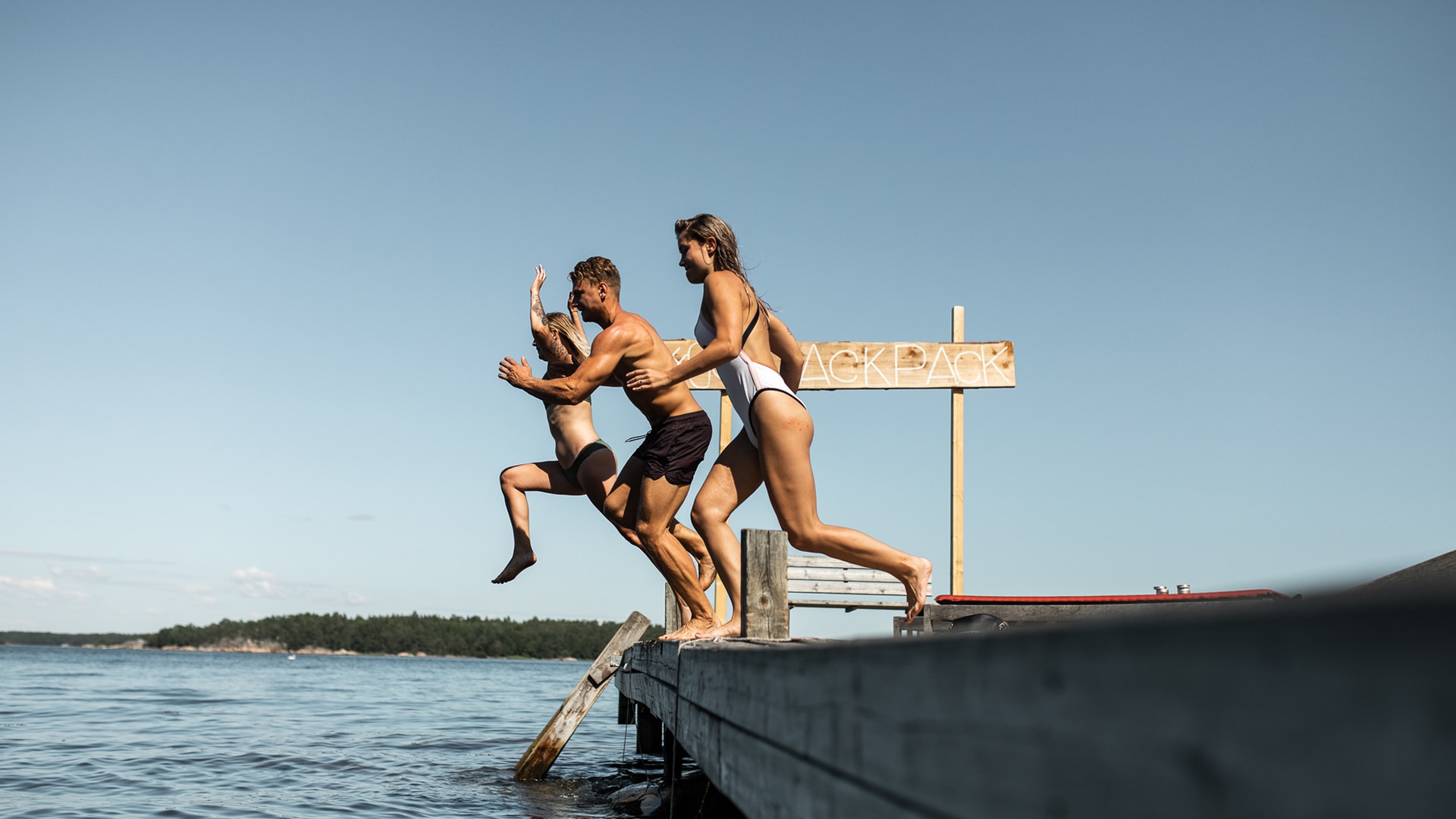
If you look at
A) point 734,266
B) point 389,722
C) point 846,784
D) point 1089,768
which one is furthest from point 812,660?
point 389,722

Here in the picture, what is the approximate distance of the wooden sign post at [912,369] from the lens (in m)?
10.7

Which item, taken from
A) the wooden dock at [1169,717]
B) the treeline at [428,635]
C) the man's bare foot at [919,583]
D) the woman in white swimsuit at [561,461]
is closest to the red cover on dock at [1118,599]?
the woman in white swimsuit at [561,461]

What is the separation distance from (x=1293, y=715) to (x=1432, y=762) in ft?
0.31

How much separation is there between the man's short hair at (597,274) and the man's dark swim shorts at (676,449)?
866 mm

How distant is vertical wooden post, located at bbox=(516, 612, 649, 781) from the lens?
975cm

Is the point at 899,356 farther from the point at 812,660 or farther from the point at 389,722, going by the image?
the point at 389,722

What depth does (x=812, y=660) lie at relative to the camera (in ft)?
6.15

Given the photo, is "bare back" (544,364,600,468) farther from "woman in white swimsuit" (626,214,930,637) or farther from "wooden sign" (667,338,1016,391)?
"wooden sign" (667,338,1016,391)

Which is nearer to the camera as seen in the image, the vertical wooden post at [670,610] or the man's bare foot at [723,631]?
the man's bare foot at [723,631]

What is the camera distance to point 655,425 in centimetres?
557

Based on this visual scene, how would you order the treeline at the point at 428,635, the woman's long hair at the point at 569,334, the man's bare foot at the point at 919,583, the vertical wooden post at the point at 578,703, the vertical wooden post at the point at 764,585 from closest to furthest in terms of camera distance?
the vertical wooden post at the point at 764,585
the man's bare foot at the point at 919,583
the woman's long hair at the point at 569,334
the vertical wooden post at the point at 578,703
the treeline at the point at 428,635

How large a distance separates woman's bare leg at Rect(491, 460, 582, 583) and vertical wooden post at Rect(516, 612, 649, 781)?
7.73 feet

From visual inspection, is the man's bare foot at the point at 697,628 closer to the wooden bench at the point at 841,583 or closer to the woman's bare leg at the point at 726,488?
the woman's bare leg at the point at 726,488

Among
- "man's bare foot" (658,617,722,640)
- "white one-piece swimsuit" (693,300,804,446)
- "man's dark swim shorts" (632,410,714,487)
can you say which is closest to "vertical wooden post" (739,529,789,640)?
"white one-piece swimsuit" (693,300,804,446)
